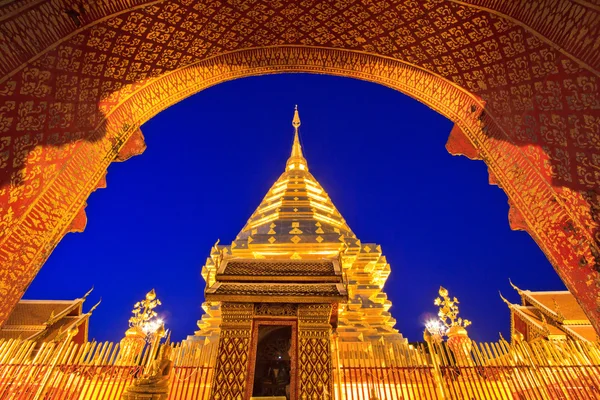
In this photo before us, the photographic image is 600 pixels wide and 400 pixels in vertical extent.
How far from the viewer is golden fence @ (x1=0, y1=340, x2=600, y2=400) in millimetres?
5598

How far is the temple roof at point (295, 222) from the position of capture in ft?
34.4

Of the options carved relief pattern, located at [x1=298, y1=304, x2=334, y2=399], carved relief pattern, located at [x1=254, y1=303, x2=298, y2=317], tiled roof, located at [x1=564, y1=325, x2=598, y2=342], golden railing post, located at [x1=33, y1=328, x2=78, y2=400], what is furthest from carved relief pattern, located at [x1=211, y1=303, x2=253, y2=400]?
tiled roof, located at [x1=564, y1=325, x2=598, y2=342]

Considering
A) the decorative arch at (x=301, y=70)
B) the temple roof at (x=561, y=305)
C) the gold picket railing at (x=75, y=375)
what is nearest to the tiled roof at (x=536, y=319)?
the temple roof at (x=561, y=305)

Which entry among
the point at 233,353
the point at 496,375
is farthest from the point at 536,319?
the point at 233,353

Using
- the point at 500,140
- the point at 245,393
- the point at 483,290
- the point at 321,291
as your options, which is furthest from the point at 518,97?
the point at 483,290

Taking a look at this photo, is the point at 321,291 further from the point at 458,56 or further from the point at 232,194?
the point at 232,194

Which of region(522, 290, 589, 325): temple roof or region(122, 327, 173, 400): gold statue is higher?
region(522, 290, 589, 325): temple roof

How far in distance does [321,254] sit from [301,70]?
5664 mm

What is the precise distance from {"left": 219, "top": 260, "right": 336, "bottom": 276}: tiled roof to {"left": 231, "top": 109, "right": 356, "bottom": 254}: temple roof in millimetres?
4723

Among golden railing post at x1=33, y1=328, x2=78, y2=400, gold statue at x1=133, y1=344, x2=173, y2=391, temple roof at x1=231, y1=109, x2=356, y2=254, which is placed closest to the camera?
gold statue at x1=133, y1=344, x2=173, y2=391

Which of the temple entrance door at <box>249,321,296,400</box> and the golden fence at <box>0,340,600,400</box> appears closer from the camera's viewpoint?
the temple entrance door at <box>249,321,296,400</box>

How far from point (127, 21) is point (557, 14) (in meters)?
5.52

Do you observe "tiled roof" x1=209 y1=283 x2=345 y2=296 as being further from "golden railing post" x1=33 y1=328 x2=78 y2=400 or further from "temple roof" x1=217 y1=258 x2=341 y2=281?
"golden railing post" x1=33 y1=328 x2=78 y2=400

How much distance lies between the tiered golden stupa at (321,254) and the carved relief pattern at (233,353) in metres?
3.47
